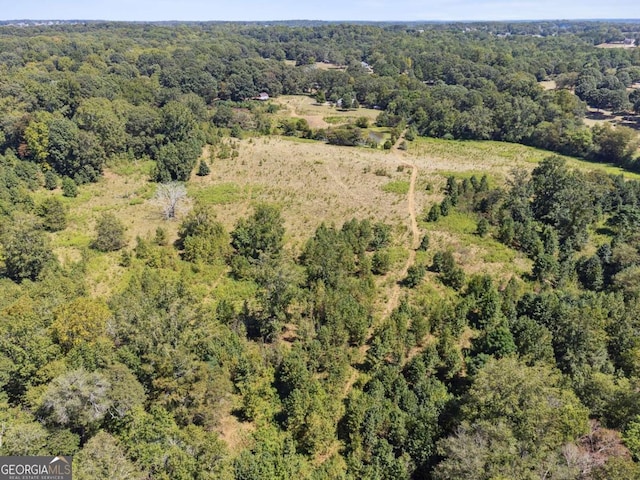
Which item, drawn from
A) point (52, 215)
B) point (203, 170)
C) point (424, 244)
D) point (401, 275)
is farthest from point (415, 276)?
point (52, 215)

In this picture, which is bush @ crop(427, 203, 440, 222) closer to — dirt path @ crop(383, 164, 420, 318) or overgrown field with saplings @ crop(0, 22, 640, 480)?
overgrown field with saplings @ crop(0, 22, 640, 480)

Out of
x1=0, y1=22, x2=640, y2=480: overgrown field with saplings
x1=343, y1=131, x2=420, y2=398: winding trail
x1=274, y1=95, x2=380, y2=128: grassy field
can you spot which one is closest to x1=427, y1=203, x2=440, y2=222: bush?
x1=0, y1=22, x2=640, y2=480: overgrown field with saplings

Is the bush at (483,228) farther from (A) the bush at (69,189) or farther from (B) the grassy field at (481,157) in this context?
(A) the bush at (69,189)

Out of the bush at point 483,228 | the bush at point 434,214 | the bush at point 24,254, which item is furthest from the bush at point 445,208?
the bush at point 24,254

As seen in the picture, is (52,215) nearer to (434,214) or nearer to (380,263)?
(380,263)

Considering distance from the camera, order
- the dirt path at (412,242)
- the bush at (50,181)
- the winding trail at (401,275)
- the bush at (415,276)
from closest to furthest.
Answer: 1. the winding trail at (401,275)
2. the dirt path at (412,242)
3. the bush at (415,276)
4. the bush at (50,181)

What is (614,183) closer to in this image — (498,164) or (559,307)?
(498,164)

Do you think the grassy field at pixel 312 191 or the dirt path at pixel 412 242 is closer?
the dirt path at pixel 412 242
